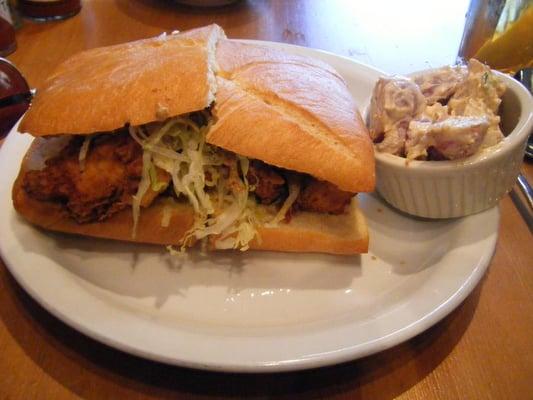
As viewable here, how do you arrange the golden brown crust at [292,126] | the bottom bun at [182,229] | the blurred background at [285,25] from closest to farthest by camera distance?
the golden brown crust at [292,126], the bottom bun at [182,229], the blurred background at [285,25]

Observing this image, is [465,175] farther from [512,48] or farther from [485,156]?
[512,48]

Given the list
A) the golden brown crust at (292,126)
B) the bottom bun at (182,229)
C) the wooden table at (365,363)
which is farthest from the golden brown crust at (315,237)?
the wooden table at (365,363)

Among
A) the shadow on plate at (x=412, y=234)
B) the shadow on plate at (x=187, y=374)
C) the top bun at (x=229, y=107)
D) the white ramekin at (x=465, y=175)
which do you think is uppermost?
the top bun at (x=229, y=107)

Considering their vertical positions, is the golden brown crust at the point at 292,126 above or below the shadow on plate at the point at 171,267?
above

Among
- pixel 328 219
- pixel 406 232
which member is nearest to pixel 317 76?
pixel 328 219

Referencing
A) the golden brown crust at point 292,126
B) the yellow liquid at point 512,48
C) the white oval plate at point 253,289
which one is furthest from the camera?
the yellow liquid at point 512,48

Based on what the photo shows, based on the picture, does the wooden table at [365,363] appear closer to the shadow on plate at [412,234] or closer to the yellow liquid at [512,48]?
the shadow on plate at [412,234]

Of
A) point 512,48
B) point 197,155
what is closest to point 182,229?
point 197,155

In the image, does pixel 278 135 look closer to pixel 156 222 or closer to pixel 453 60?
pixel 156 222
